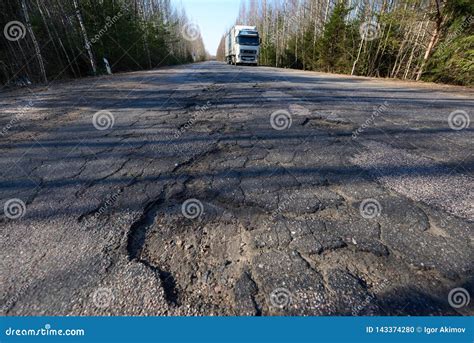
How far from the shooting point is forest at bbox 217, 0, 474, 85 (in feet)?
33.5

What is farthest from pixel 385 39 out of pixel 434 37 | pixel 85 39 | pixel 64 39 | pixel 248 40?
pixel 64 39

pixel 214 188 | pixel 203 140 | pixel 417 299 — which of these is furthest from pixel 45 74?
pixel 417 299

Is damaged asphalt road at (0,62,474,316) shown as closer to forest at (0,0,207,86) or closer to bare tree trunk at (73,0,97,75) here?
forest at (0,0,207,86)

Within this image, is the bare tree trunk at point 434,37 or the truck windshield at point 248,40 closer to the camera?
the bare tree trunk at point 434,37

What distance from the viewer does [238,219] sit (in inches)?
79.4

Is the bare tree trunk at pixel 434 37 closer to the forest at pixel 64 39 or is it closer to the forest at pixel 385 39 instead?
the forest at pixel 385 39

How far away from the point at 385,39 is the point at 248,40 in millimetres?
12958

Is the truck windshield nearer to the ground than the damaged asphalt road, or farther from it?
nearer to the ground

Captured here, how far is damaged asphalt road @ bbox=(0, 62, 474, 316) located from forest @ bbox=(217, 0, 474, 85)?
8.99 meters

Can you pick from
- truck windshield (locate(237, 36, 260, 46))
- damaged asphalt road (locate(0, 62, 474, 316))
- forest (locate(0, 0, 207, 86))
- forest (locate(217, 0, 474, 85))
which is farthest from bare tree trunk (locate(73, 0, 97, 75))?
forest (locate(217, 0, 474, 85))

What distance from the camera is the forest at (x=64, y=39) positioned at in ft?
33.3

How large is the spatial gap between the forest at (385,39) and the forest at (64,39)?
50.6 ft

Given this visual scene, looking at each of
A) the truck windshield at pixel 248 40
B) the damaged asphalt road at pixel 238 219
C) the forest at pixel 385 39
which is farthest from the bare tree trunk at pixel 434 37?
the truck windshield at pixel 248 40

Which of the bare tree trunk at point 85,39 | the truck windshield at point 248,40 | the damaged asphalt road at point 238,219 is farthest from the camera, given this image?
the truck windshield at point 248,40
